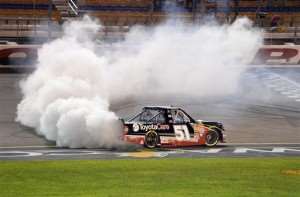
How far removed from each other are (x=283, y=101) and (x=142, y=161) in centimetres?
1793

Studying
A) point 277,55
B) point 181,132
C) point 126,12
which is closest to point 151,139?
point 181,132

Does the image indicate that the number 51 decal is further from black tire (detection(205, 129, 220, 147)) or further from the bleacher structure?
the bleacher structure

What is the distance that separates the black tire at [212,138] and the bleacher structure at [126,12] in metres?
19.2

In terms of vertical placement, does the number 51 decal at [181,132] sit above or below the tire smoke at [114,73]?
below

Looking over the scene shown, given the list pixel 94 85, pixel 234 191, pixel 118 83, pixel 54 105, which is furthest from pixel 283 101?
pixel 234 191

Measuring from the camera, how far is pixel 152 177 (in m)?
19.8

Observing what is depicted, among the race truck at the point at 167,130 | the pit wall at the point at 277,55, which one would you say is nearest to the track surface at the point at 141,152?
the race truck at the point at 167,130

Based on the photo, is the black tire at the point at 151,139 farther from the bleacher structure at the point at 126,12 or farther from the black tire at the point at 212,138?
the bleacher structure at the point at 126,12

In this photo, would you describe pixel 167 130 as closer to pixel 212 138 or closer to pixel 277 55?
pixel 212 138

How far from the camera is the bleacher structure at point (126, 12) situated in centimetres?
5200

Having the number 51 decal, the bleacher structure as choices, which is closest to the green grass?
the number 51 decal

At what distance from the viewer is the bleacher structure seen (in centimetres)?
5200

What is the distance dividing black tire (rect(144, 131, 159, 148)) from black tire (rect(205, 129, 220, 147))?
1.94 meters

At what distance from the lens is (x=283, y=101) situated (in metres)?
39.2
